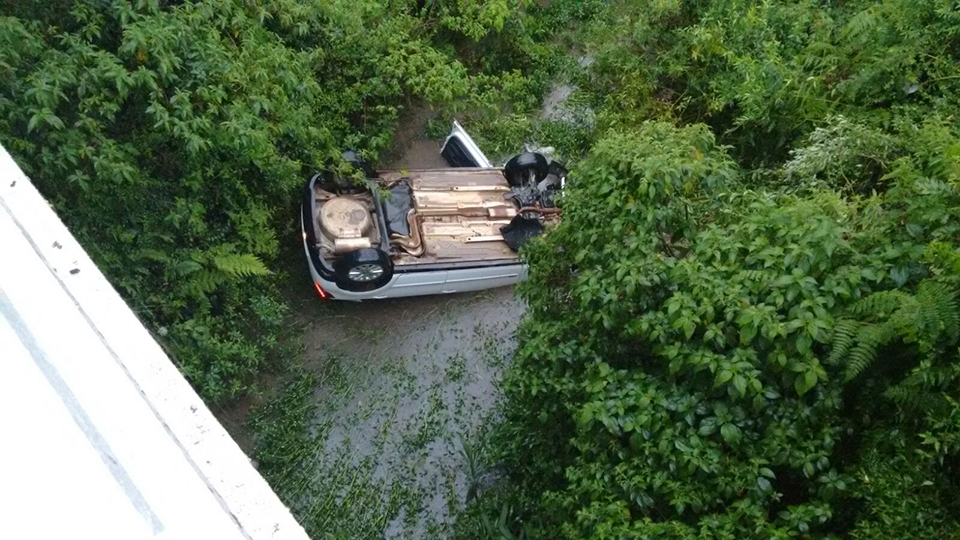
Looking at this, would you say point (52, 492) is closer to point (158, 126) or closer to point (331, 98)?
point (158, 126)

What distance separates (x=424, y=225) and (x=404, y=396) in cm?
173

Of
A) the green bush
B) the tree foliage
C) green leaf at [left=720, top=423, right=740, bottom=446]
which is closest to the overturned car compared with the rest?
the tree foliage

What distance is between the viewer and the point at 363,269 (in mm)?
6109

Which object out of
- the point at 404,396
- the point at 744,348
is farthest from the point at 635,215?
the point at 404,396

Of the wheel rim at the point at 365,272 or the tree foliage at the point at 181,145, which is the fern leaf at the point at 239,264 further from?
the wheel rim at the point at 365,272

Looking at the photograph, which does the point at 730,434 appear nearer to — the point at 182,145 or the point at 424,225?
the point at 424,225

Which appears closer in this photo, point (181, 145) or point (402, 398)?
point (181, 145)

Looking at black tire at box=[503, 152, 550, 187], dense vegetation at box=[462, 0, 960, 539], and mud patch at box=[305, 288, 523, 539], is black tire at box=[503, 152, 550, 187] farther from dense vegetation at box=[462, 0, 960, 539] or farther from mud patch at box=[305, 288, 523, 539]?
dense vegetation at box=[462, 0, 960, 539]

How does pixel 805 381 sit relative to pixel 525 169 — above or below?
above

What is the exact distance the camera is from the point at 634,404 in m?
3.71

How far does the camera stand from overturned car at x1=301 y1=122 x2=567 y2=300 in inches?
248

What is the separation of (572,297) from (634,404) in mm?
1165

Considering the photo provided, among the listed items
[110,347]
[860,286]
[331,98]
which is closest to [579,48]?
[331,98]

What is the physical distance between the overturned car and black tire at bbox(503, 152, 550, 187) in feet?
0.04
